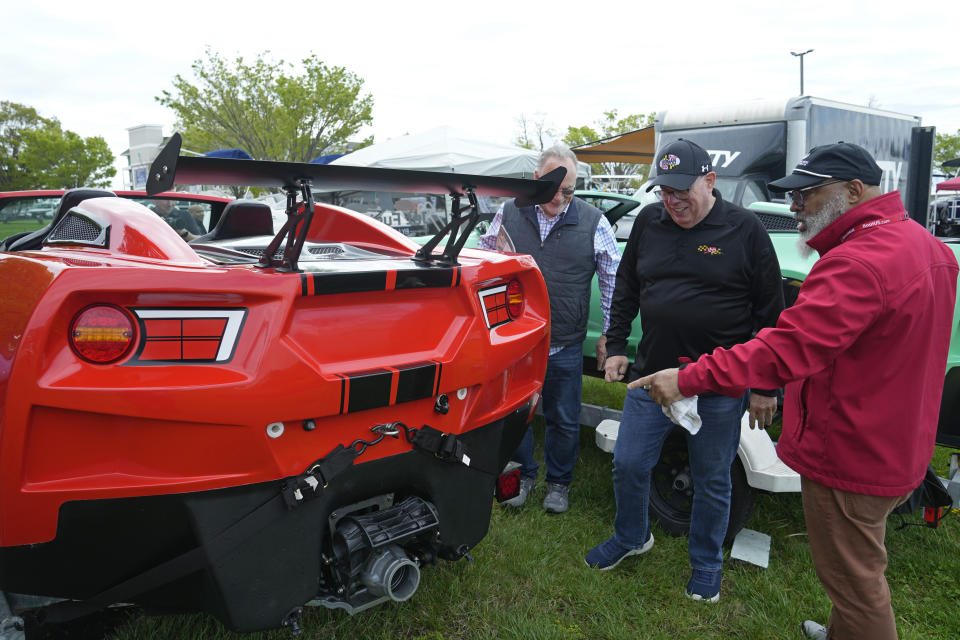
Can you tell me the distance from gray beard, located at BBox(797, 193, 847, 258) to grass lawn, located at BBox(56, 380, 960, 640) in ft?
5.12

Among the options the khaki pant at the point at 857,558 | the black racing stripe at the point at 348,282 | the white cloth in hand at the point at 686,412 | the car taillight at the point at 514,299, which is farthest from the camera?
the car taillight at the point at 514,299

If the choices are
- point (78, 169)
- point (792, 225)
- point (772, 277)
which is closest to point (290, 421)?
point (772, 277)

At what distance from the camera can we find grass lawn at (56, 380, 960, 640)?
2580 mm

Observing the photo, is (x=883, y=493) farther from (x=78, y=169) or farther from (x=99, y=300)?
(x=78, y=169)

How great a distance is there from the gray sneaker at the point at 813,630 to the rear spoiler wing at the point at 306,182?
1948mm

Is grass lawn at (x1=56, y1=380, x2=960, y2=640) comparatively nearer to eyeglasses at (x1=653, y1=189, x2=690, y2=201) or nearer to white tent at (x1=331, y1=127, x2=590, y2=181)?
eyeglasses at (x1=653, y1=189, x2=690, y2=201)

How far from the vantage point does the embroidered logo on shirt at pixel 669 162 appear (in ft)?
8.90

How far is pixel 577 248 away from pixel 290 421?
84.9 inches

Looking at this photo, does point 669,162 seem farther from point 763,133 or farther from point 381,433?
point 763,133

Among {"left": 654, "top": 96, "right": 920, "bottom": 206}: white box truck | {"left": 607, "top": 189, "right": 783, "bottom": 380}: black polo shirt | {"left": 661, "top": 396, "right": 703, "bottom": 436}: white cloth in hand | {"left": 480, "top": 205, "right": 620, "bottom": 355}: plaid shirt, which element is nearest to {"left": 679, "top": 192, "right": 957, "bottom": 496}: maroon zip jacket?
{"left": 661, "top": 396, "right": 703, "bottom": 436}: white cloth in hand

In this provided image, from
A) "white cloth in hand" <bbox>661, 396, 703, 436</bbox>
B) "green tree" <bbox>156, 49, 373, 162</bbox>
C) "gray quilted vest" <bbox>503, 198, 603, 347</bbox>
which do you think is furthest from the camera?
"green tree" <bbox>156, 49, 373, 162</bbox>

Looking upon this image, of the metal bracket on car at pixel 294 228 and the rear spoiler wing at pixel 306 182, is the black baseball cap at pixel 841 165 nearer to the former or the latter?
the rear spoiler wing at pixel 306 182

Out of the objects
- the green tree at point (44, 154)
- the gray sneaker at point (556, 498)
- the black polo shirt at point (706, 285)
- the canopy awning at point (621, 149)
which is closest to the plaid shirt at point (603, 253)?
the black polo shirt at point (706, 285)

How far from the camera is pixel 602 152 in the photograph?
1669cm
